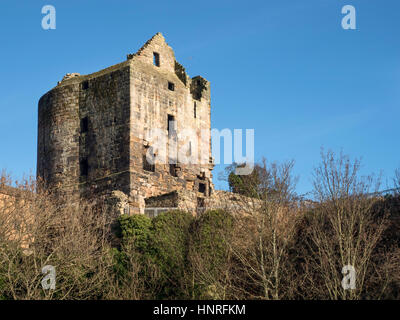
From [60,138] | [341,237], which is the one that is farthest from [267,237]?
[60,138]

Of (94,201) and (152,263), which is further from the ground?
(94,201)

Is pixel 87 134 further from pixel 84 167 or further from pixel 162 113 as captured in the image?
pixel 162 113

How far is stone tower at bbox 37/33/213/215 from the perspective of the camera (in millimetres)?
40062

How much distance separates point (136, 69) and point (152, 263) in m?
14.6

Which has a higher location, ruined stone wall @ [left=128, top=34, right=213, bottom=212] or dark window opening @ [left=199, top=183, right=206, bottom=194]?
ruined stone wall @ [left=128, top=34, right=213, bottom=212]

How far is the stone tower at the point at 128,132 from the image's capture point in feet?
131

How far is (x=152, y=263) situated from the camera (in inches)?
1268

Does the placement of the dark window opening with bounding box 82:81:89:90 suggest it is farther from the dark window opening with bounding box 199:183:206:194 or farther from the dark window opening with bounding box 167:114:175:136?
the dark window opening with bounding box 199:183:206:194

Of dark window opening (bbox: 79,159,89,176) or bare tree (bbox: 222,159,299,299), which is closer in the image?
bare tree (bbox: 222,159,299,299)

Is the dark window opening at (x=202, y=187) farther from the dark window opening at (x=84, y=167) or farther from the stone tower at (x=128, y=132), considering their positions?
the dark window opening at (x=84, y=167)

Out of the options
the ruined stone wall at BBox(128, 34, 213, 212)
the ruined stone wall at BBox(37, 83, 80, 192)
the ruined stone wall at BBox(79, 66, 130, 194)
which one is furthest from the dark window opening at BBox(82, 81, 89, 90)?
the ruined stone wall at BBox(128, 34, 213, 212)

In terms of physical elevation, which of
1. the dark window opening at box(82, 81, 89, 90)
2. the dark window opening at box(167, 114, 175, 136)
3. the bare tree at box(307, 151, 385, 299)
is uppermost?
the dark window opening at box(82, 81, 89, 90)
